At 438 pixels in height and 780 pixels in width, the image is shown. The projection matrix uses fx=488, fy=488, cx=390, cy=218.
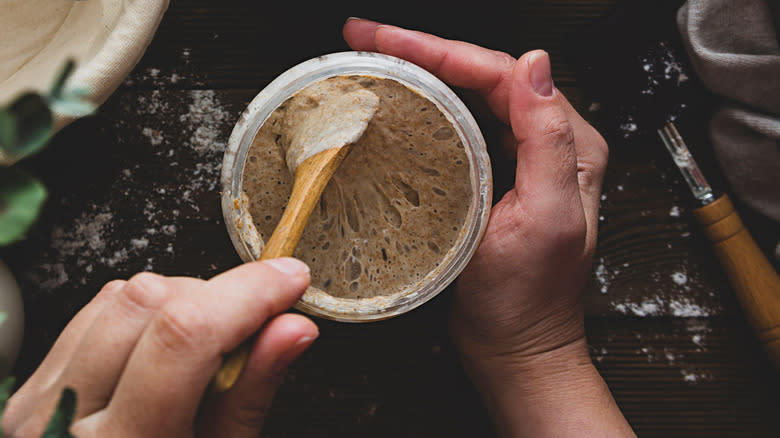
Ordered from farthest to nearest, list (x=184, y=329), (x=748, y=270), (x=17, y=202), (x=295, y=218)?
(x=748, y=270) < (x=295, y=218) < (x=184, y=329) < (x=17, y=202)

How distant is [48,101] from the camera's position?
24cm

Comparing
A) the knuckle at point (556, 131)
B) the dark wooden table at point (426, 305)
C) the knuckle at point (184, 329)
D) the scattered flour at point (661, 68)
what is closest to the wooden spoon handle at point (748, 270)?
the dark wooden table at point (426, 305)

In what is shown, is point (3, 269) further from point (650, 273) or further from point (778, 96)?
point (778, 96)

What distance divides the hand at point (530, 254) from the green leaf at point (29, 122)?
0.53m

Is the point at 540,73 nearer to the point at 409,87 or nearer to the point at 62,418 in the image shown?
the point at 409,87

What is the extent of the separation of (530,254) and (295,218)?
0.31 metres

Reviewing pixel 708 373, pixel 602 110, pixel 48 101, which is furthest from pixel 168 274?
pixel 708 373

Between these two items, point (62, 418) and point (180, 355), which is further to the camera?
point (180, 355)

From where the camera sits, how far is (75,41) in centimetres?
67

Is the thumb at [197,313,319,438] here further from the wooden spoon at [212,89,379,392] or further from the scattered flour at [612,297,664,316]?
the scattered flour at [612,297,664,316]

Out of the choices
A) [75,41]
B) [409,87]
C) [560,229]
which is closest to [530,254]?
[560,229]

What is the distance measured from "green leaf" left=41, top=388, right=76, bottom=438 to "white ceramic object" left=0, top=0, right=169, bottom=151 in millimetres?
395

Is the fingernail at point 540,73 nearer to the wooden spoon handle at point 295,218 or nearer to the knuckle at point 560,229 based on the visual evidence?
the knuckle at point 560,229

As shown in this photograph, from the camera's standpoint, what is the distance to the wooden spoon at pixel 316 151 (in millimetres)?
533
